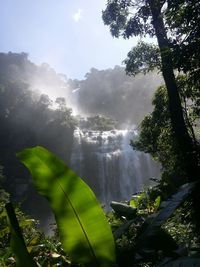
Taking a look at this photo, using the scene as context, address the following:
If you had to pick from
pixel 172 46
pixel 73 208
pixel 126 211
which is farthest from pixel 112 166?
pixel 73 208

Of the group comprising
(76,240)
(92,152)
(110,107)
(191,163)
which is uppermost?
(110,107)


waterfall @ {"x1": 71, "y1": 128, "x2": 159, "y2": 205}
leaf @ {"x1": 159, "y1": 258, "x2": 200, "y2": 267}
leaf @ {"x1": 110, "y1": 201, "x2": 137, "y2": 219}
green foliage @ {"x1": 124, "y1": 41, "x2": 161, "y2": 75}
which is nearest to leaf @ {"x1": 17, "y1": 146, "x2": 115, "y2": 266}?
leaf @ {"x1": 159, "y1": 258, "x2": 200, "y2": 267}

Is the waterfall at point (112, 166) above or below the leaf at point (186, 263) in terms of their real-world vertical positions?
above

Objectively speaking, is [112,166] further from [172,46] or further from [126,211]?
[126,211]

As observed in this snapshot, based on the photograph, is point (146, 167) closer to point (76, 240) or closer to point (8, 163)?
point (8, 163)

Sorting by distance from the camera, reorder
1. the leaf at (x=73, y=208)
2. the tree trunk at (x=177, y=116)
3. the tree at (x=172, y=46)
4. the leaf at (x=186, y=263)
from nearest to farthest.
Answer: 1. the leaf at (x=186, y=263)
2. the leaf at (x=73, y=208)
3. the tree at (x=172, y=46)
4. the tree trunk at (x=177, y=116)

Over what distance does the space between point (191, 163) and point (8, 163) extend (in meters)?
29.9

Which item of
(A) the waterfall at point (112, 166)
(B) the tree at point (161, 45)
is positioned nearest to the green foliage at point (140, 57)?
(B) the tree at point (161, 45)

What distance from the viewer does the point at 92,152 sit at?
103 feet

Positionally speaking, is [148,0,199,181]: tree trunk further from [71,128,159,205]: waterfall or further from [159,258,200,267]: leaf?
[71,128,159,205]: waterfall

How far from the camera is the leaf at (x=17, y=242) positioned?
2.97ft

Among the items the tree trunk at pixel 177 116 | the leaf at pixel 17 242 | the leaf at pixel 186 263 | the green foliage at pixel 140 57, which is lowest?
the leaf at pixel 186 263

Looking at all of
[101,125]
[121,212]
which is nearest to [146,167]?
[101,125]

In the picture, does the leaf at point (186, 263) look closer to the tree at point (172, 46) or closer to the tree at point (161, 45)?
the tree at point (172, 46)
